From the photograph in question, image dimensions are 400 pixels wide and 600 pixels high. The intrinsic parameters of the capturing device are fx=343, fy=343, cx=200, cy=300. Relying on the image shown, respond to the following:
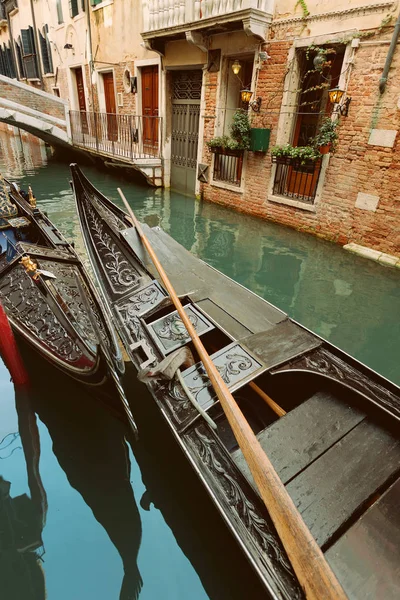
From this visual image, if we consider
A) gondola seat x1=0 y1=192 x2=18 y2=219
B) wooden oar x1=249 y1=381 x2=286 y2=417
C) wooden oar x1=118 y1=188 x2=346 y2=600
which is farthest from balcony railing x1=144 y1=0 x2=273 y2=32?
wooden oar x1=118 y1=188 x2=346 y2=600

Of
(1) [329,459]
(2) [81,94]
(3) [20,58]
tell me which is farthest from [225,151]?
(3) [20,58]

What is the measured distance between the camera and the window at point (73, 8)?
8664mm

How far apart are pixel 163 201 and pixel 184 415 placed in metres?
6.11

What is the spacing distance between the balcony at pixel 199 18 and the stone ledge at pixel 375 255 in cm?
316

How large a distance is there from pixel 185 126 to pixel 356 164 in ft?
12.7

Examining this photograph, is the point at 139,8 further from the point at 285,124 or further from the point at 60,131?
the point at 285,124

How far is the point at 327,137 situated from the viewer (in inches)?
171

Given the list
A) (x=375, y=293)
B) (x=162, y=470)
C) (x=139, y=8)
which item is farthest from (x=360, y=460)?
(x=139, y=8)

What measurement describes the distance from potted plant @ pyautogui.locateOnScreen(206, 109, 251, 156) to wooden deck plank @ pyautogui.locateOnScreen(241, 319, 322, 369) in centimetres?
424

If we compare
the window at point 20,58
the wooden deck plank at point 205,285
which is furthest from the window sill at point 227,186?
the window at point 20,58

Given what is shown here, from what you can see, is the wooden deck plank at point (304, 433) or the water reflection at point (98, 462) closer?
the wooden deck plank at point (304, 433)

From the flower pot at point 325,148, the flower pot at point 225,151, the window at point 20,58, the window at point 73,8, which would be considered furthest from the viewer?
the window at point 20,58

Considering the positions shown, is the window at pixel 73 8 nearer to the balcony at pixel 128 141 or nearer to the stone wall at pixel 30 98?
the stone wall at pixel 30 98

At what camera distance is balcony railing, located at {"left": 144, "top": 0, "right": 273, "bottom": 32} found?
15.0ft
